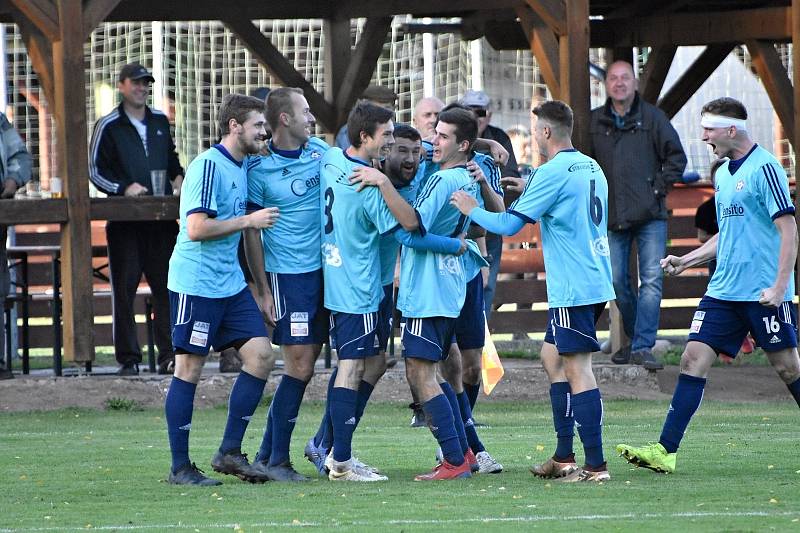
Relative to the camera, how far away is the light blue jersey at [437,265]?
830cm

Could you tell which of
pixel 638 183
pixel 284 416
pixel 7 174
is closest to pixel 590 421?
pixel 284 416

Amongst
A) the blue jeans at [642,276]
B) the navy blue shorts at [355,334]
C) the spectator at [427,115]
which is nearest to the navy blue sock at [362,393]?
the navy blue shorts at [355,334]

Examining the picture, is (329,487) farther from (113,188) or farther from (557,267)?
(113,188)

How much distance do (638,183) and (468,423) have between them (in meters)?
4.74

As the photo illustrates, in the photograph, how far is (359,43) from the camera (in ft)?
52.5

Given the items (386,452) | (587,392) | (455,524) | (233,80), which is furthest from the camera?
(233,80)

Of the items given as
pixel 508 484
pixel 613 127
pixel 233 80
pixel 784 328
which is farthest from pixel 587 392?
pixel 233 80

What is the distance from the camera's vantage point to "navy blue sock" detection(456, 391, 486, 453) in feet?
29.2

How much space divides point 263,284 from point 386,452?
5.52ft

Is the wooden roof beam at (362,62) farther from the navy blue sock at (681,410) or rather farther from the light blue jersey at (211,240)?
the navy blue sock at (681,410)

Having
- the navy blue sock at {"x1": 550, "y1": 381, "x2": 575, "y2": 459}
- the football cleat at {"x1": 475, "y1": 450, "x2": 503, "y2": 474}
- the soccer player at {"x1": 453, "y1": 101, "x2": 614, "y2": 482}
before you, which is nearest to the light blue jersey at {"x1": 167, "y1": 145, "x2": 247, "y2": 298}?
the soccer player at {"x1": 453, "y1": 101, "x2": 614, "y2": 482}

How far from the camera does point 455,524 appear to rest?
681cm

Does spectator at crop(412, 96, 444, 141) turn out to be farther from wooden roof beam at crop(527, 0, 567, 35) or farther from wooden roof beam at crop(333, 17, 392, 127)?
wooden roof beam at crop(333, 17, 392, 127)

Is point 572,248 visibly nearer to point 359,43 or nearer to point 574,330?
point 574,330
